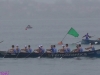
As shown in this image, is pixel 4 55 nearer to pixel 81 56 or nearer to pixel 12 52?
pixel 12 52

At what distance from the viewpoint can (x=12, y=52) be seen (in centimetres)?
6091

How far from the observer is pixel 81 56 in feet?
196
